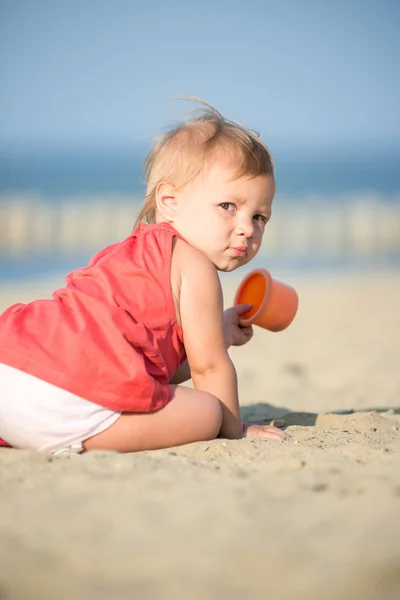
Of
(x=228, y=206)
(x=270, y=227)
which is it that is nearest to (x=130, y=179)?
(x=270, y=227)

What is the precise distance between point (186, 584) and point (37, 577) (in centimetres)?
29

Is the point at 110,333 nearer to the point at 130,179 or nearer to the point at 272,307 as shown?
the point at 272,307

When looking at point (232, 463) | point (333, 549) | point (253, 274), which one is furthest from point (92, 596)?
point (253, 274)

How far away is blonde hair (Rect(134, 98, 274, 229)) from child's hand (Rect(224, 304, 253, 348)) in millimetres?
579

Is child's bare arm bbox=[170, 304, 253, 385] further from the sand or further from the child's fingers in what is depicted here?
the sand

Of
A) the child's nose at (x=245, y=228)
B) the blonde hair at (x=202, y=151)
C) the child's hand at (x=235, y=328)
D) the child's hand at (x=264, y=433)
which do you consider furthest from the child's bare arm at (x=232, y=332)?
the blonde hair at (x=202, y=151)

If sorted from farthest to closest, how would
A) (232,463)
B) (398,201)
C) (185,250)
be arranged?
(398,201), (185,250), (232,463)

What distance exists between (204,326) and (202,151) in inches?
25.4

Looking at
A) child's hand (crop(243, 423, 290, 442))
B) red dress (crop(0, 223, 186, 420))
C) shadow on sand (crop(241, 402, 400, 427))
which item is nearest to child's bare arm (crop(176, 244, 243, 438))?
red dress (crop(0, 223, 186, 420))

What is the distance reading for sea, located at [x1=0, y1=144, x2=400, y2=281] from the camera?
11180 millimetres

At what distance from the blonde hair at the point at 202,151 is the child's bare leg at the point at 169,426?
792 millimetres

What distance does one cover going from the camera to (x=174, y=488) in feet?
6.43

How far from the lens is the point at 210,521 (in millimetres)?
1738

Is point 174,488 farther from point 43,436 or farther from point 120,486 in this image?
point 43,436
